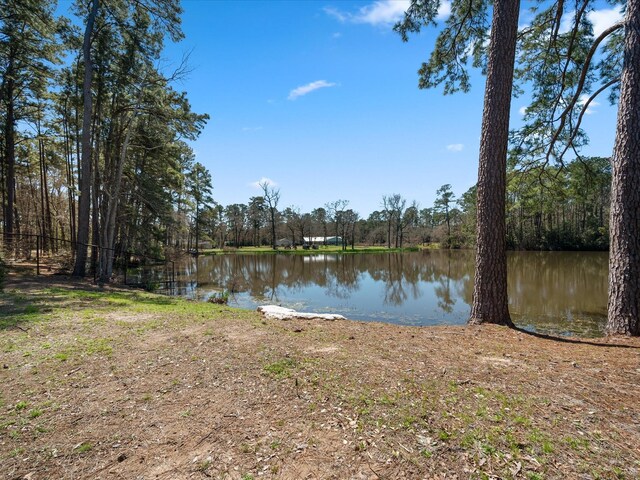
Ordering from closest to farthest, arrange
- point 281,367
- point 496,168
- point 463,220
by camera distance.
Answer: point 281,367 → point 496,168 → point 463,220

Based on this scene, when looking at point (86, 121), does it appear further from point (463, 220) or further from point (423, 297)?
point (463, 220)

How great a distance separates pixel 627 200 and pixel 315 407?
204 inches

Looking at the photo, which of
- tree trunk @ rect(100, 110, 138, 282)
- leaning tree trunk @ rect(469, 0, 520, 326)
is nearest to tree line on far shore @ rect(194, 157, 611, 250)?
leaning tree trunk @ rect(469, 0, 520, 326)

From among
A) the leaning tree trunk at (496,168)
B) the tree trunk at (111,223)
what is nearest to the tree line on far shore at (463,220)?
the leaning tree trunk at (496,168)

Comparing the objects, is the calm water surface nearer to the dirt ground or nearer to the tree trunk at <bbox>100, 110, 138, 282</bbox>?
the tree trunk at <bbox>100, 110, 138, 282</bbox>

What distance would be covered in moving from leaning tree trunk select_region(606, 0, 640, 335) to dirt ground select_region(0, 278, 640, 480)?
549 millimetres

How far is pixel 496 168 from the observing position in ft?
17.1

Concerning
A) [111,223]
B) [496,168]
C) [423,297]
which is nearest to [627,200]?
[496,168]

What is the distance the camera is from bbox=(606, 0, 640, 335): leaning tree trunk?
436 centimetres

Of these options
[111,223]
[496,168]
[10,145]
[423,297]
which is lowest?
[423,297]

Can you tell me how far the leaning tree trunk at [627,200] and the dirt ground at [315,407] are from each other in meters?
0.55

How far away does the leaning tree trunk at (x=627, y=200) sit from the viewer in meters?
4.36

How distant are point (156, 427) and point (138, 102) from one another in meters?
12.3

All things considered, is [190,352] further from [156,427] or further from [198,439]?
[198,439]
